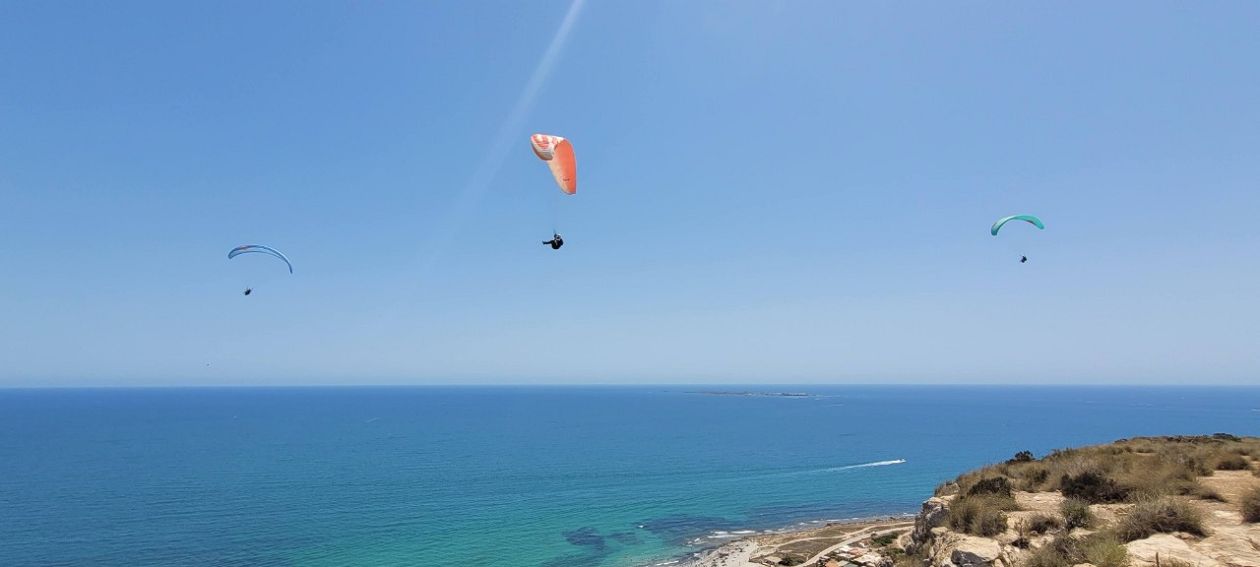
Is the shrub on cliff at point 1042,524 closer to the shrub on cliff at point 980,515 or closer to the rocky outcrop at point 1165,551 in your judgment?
the shrub on cliff at point 980,515

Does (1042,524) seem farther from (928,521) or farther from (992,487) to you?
(928,521)

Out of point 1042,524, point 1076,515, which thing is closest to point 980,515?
point 1042,524

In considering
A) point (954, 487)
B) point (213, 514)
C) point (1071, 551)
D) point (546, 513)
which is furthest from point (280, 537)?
point (1071, 551)

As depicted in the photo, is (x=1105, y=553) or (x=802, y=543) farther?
(x=802, y=543)

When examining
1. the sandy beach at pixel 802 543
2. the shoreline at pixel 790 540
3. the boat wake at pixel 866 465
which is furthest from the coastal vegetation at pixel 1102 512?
the boat wake at pixel 866 465

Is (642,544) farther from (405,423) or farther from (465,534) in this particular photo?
(405,423)

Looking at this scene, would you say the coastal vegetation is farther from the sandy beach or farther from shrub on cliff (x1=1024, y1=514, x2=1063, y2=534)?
the sandy beach
